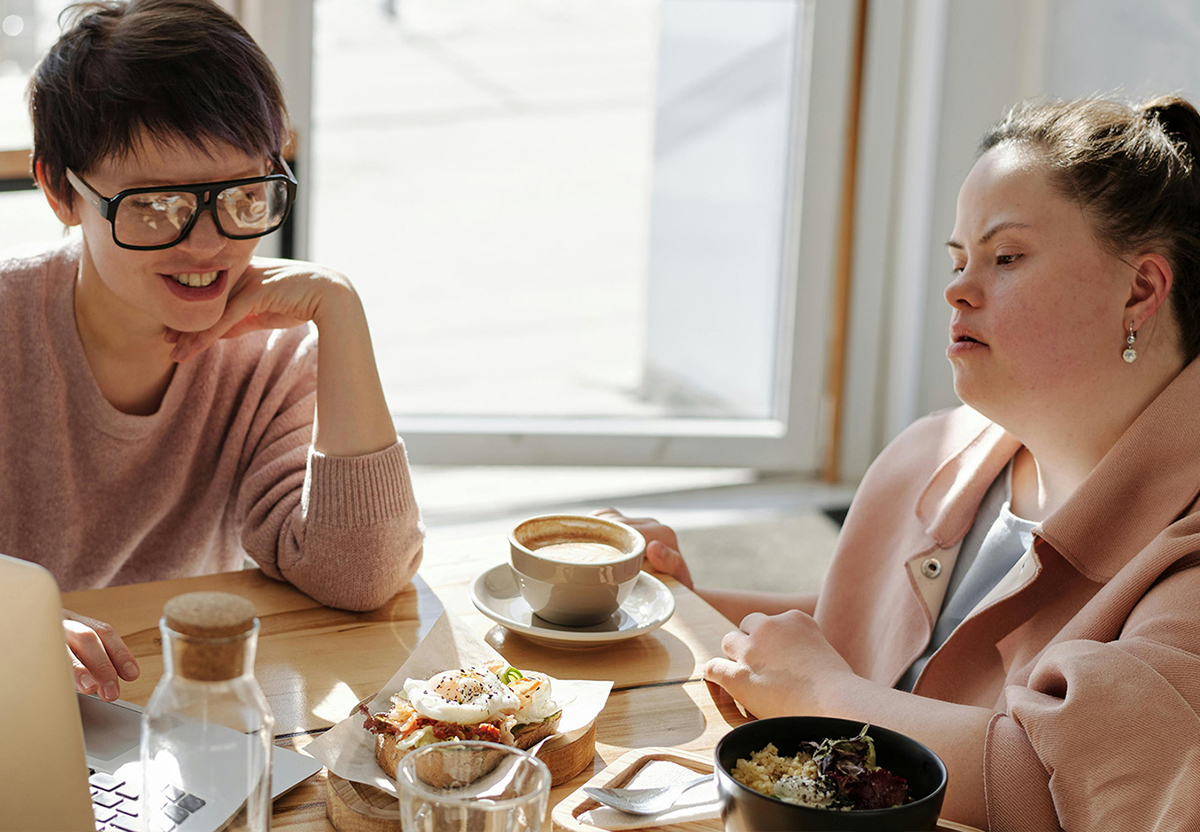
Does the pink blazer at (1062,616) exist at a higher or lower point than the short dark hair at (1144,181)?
lower

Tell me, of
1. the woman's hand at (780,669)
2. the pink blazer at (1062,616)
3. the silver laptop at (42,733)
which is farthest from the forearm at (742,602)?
the silver laptop at (42,733)

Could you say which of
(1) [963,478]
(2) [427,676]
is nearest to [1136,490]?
(1) [963,478]

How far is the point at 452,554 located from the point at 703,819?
2.21ft

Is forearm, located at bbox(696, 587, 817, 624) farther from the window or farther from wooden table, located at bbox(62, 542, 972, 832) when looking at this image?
the window

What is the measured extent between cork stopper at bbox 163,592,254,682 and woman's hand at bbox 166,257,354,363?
85 centimetres

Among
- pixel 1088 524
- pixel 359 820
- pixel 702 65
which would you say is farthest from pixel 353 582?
pixel 702 65

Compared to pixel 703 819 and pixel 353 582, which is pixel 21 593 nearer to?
pixel 703 819

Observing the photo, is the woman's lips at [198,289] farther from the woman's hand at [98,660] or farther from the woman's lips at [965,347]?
the woman's lips at [965,347]

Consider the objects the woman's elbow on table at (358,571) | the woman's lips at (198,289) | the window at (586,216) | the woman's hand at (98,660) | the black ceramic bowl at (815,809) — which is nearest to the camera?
the black ceramic bowl at (815,809)

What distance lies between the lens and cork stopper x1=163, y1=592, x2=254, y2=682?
608mm

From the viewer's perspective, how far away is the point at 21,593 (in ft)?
2.14

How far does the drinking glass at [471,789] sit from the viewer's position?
685 mm

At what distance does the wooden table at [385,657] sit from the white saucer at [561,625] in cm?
2

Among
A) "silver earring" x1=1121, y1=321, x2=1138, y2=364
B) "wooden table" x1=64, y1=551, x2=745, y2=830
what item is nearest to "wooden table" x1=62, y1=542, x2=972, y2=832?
"wooden table" x1=64, y1=551, x2=745, y2=830
